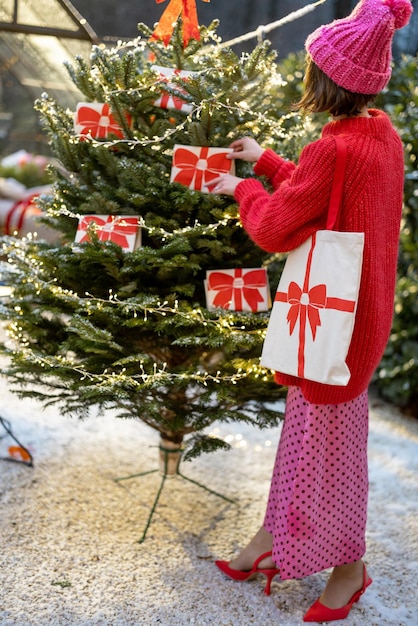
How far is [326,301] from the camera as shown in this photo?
1894mm

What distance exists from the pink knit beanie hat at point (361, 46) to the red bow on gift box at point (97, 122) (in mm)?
756

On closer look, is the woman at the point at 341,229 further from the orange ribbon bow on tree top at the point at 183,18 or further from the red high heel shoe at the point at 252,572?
the orange ribbon bow on tree top at the point at 183,18

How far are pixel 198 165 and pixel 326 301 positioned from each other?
0.69 metres

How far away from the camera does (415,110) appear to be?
13.8 ft

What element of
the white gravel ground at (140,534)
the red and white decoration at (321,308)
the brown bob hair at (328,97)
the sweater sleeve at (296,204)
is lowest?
the white gravel ground at (140,534)

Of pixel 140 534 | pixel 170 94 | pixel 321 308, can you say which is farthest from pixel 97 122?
pixel 140 534

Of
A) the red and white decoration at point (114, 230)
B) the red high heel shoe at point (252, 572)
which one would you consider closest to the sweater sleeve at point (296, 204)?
the red and white decoration at point (114, 230)

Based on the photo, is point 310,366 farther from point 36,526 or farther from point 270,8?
point 270,8

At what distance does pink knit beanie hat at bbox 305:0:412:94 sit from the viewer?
1.88 m

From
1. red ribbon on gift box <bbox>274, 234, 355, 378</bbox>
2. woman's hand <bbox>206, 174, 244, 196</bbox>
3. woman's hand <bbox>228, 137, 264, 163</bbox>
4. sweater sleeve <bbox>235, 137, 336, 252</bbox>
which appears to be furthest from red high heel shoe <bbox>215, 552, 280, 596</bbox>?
woman's hand <bbox>228, 137, 264, 163</bbox>

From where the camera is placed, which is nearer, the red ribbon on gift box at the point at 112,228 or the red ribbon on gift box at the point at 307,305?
the red ribbon on gift box at the point at 307,305

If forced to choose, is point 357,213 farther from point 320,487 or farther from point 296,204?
point 320,487

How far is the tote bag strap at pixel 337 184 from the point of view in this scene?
73.8 inches

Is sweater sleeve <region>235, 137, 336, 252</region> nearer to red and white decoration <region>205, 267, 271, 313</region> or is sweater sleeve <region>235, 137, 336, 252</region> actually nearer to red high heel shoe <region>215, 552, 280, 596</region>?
red and white decoration <region>205, 267, 271, 313</region>
